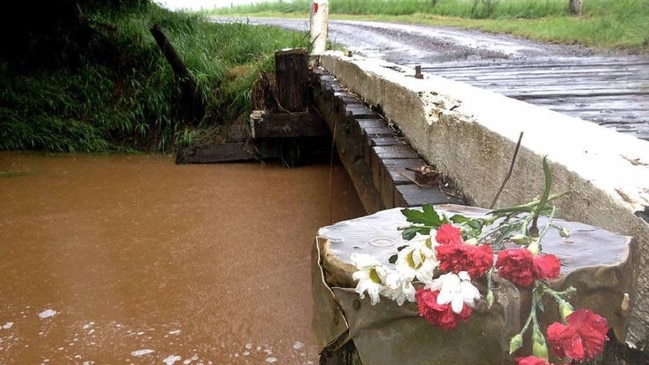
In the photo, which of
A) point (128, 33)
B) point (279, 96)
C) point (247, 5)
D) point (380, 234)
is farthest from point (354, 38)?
point (247, 5)

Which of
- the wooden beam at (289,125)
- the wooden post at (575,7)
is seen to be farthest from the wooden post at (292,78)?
the wooden post at (575,7)

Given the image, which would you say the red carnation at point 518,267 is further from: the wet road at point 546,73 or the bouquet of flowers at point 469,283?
the wet road at point 546,73

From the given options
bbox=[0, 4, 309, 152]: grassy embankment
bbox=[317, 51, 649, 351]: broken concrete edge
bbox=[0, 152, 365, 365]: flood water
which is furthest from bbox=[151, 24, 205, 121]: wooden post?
bbox=[317, 51, 649, 351]: broken concrete edge

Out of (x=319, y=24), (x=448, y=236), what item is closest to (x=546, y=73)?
(x=319, y=24)

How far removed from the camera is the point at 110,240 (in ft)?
17.3

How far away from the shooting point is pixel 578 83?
485cm

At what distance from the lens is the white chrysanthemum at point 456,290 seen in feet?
3.81

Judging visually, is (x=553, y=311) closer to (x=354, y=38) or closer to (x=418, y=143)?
(x=418, y=143)

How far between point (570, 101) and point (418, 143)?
47.4 inches

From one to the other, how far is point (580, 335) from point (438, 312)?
240mm

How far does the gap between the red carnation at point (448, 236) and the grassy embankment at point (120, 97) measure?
7340mm

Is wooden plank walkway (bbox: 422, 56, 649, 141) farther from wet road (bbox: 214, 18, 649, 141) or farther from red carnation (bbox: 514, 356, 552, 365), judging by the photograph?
red carnation (bbox: 514, 356, 552, 365)

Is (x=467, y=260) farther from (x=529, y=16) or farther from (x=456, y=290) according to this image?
(x=529, y=16)

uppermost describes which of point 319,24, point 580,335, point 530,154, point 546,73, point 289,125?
point 319,24
